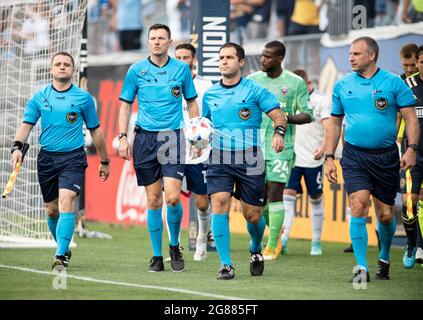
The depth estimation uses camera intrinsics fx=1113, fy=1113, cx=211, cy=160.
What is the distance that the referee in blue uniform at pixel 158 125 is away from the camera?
38.1 ft

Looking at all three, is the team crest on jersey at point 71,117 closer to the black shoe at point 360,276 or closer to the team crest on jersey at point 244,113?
the team crest on jersey at point 244,113

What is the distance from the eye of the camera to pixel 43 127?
11914mm

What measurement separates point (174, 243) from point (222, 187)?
1.16 metres

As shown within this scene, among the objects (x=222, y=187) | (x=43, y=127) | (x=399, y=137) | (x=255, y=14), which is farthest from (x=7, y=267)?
(x=255, y=14)

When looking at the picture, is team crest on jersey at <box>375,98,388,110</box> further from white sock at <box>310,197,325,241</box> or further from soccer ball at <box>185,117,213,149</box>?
white sock at <box>310,197,325,241</box>

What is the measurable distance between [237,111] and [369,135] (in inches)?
52.4

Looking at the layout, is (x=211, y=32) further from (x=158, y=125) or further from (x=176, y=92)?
(x=158, y=125)

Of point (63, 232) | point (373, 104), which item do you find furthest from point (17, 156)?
point (373, 104)

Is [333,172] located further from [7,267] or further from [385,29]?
[385,29]

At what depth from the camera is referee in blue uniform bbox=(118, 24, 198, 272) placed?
11.6 meters

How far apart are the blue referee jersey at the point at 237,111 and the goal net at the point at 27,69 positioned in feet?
16.0

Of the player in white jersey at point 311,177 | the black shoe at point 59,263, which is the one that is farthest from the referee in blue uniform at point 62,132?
the player in white jersey at point 311,177

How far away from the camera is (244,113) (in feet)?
36.3

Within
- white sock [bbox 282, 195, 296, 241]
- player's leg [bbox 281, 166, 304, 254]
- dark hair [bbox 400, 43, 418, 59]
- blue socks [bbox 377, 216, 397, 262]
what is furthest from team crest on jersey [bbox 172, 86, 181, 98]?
white sock [bbox 282, 195, 296, 241]
